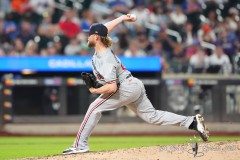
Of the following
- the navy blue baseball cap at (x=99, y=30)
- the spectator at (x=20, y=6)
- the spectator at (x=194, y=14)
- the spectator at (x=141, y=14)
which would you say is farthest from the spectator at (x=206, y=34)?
the navy blue baseball cap at (x=99, y=30)

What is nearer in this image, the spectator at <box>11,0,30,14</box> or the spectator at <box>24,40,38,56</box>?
the spectator at <box>24,40,38,56</box>

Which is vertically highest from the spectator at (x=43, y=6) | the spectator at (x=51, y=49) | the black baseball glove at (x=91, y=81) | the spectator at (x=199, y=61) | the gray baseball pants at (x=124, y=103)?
the spectator at (x=43, y=6)

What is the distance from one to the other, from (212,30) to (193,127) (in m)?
9.13

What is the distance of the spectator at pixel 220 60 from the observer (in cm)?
1648

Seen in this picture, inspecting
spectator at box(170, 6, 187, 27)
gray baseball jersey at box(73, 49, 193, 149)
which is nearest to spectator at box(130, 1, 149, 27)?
spectator at box(170, 6, 187, 27)

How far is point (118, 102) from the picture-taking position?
29.0 feet

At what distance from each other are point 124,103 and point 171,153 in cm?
92

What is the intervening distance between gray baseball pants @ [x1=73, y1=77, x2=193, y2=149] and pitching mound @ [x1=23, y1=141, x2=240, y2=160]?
317 millimetres

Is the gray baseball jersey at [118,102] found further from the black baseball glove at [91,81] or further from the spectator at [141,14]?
the spectator at [141,14]

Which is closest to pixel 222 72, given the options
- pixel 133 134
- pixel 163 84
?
pixel 163 84

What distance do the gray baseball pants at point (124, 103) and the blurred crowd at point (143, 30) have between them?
7.16 m

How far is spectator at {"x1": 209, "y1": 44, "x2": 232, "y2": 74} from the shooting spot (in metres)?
16.5

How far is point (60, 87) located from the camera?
16344mm

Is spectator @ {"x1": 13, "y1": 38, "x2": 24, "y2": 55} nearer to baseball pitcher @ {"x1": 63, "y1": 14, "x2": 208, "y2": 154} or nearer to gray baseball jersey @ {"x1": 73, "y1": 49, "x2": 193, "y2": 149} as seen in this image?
baseball pitcher @ {"x1": 63, "y1": 14, "x2": 208, "y2": 154}
